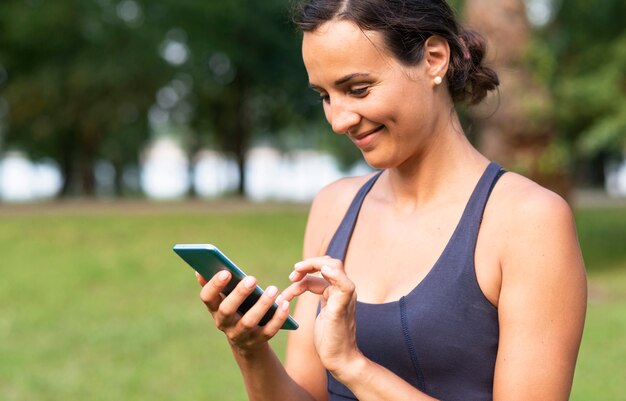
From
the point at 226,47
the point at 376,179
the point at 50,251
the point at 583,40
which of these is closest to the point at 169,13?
the point at 226,47

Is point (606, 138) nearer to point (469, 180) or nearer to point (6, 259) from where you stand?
point (6, 259)

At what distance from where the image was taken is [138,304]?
11086 mm

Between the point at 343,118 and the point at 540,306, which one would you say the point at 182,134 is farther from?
the point at 540,306

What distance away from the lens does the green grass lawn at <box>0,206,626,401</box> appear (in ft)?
26.1

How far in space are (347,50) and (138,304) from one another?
9.16 metres

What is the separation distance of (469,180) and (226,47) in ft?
81.1

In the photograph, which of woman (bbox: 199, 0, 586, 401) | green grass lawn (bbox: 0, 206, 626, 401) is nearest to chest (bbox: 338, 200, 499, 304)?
woman (bbox: 199, 0, 586, 401)

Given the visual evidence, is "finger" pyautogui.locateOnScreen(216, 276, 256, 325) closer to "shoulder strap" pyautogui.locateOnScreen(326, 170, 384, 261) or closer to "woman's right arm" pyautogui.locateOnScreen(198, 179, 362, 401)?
"woman's right arm" pyautogui.locateOnScreen(198, 179, 362, 401)

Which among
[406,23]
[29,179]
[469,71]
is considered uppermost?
[406,23]

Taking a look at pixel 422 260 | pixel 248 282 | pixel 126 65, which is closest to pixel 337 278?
pixel 248 282

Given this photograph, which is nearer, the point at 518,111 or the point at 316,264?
the point at 316,264

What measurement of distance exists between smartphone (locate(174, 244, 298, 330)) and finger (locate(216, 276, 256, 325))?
22mm

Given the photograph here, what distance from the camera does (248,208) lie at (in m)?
20.1

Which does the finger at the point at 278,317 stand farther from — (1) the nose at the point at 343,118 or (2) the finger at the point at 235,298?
(1) the nose at the point at 343,118
